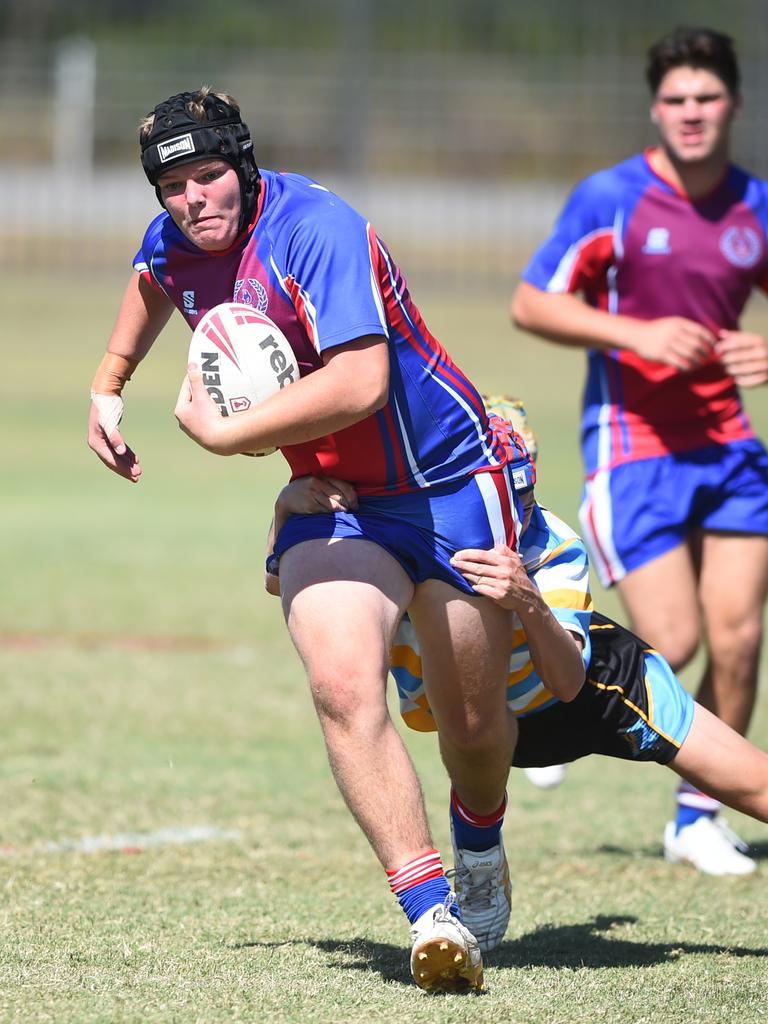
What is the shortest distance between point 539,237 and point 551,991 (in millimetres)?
27018

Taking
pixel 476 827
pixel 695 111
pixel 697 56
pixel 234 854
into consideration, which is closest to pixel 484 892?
pixel 476 827

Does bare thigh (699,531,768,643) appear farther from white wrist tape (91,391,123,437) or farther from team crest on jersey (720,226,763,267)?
white wrist tape (91,391,123,437)

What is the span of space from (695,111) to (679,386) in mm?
1007

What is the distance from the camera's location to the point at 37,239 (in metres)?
30.5

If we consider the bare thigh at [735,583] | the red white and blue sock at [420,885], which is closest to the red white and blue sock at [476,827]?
the red white and blue sock at [420,885]

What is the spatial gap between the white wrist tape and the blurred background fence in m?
25.6

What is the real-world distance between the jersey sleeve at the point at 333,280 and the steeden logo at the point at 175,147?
1.03 ft

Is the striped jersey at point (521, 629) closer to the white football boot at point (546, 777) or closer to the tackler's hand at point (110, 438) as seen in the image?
the tackler's hand at point (110, 438)

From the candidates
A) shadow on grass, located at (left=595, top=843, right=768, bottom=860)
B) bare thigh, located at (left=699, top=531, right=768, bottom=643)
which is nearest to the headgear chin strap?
bare thigh, located at (left=699, top=531, right=768, bottom=643)

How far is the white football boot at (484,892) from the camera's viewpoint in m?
4.46

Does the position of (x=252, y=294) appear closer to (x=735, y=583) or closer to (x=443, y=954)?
(x=443, y=954)

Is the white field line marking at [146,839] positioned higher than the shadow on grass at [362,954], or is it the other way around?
the shadow on grass at [362,954]

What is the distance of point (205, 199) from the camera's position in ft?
12.9

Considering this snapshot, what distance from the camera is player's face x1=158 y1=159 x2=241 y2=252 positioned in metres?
3.93
